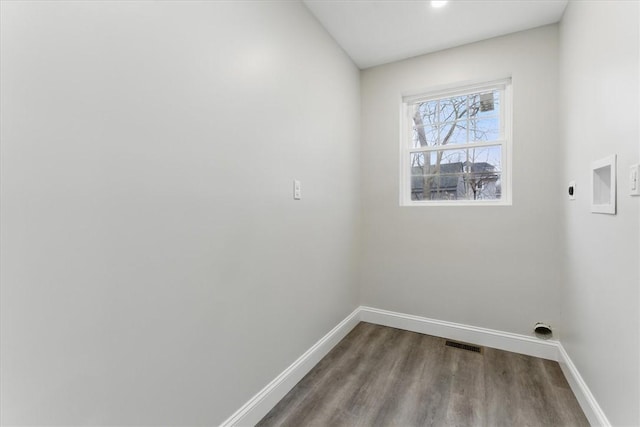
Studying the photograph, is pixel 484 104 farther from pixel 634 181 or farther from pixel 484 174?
pixel 634 181

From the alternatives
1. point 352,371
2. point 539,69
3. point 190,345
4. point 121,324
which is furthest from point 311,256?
point 539,69

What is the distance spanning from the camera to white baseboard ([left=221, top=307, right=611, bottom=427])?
1.56 meters

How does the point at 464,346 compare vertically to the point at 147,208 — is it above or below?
below

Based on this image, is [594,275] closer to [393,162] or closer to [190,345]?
[393,162]

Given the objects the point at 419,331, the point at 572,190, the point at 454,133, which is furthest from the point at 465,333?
the point at 454,133

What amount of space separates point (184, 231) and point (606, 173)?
205cm

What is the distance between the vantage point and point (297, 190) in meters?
1.96

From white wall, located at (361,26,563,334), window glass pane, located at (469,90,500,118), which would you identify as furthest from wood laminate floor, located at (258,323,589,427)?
window glass pane, located at (469,90,500,118)

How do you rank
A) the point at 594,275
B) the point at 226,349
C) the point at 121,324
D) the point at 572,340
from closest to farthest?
the point at 121,324 → the point at 226,349 → the point at 594,275 → the point at 572,340

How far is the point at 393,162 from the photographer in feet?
9.31

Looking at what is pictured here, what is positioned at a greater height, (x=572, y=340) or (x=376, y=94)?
(x=376, y=94)

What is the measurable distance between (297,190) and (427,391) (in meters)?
1.54

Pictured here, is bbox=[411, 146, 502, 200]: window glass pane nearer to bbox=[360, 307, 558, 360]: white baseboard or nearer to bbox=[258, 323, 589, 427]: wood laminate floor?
bbox=[360, 307, 558, 360]: white baseboard

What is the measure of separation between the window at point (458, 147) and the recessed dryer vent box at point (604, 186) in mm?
873
